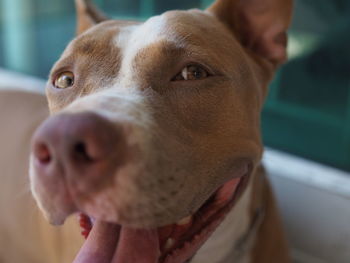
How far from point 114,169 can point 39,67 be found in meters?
3.26

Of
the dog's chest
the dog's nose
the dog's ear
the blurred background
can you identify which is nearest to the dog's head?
the dog's nose

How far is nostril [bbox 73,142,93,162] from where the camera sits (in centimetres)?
107

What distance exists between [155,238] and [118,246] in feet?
0.35

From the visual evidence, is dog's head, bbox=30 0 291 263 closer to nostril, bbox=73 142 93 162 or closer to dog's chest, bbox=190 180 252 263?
nostril, bbox=73 142 93 162

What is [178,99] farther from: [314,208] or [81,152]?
[314,208]

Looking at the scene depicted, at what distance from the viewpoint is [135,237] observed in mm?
1388

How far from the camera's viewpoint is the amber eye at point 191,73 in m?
1.53

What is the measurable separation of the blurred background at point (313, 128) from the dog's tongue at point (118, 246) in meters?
1.45

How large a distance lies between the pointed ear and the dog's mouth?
2.02ft

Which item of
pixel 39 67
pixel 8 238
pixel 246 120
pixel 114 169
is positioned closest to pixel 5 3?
pixel 39 67

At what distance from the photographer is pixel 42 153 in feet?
3.72

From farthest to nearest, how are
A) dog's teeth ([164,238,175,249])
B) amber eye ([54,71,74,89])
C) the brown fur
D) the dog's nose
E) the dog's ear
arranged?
1. the dog's ear
2. amber eye ([54,71,74,89])
3. dog's teeth ([164,238,175,249])
4. the brown fur
5. the dog's nose

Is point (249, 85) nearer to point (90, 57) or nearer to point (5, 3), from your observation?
point (90, 57)

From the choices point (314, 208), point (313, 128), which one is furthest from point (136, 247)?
point (313, 128)
